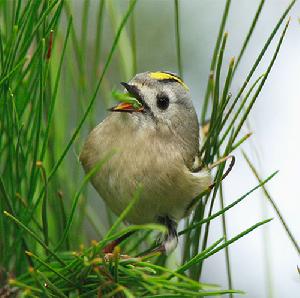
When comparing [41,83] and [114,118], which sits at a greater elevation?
[41,83]

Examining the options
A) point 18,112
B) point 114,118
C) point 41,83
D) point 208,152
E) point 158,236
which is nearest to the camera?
point 41,83

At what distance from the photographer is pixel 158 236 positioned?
1.29m

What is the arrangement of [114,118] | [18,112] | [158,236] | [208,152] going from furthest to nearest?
[114,118] → [158,236] → [208,152] → [18,112]

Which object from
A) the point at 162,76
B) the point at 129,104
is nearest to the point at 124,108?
the point at 129,104

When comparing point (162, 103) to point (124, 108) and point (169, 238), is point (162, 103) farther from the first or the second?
point (169, 238)

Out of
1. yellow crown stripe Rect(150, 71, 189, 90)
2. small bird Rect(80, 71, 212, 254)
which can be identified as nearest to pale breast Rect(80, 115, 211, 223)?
small bird Rect(80, 71, 212, 254)

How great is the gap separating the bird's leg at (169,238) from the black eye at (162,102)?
0.22 metres

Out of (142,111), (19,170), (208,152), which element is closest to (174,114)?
(142,111)

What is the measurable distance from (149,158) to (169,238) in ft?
0.54

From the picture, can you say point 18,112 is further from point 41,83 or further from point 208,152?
point 208,152

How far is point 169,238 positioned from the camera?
1.28 metres

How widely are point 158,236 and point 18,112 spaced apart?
408 millimetres

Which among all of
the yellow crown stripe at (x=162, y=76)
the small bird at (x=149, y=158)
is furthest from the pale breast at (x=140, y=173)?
the yellow crown stripe at (x=162, y=76)

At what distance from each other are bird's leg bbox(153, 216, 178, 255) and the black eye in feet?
0.74
